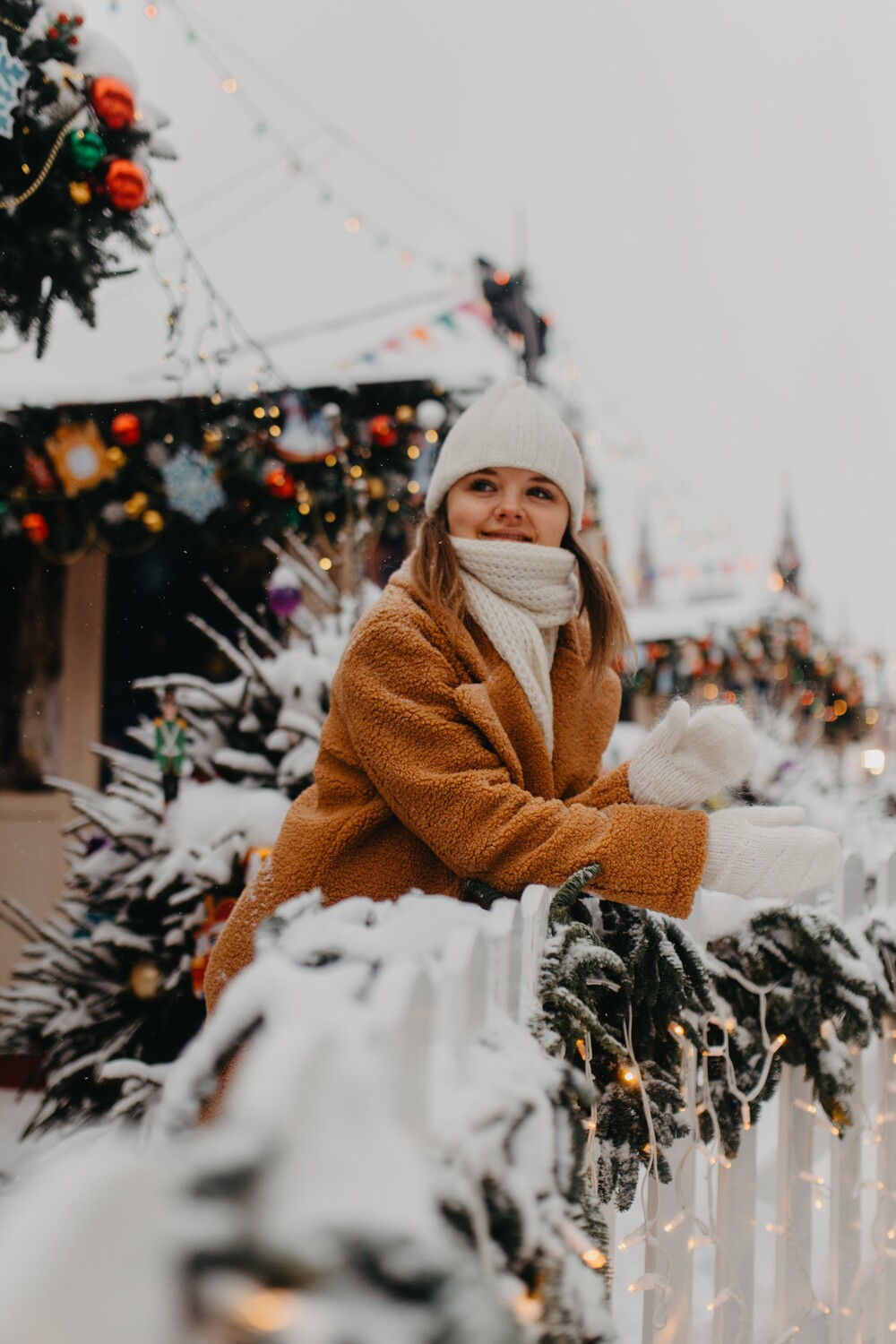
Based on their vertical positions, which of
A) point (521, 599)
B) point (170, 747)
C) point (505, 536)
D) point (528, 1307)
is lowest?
point (170, 747)

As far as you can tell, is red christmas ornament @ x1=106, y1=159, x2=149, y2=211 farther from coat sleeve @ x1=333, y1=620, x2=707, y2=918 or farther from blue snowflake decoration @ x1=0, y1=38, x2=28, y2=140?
coat sleeve @ x1=333, y1=620, x2=707, y2=918

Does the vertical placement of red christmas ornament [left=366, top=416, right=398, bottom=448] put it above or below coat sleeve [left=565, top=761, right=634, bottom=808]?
above

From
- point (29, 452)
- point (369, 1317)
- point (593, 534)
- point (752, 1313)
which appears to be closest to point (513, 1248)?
point (369, 1317)

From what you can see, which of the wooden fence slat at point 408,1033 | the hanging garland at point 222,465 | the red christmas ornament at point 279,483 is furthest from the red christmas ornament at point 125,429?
the wooden fence slat at point 408,1033

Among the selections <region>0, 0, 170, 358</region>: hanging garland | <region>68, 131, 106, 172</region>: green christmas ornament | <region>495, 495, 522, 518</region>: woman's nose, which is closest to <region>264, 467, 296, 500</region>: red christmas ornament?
<region>0, 0, 170, 358</region>: hanging garland

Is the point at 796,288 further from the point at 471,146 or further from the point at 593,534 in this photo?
the point at 593,534

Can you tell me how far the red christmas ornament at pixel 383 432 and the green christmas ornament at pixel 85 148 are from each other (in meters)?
2.23

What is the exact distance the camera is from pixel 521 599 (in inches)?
67.0

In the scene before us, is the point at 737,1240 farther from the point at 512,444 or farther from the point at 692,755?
the point at 512,444

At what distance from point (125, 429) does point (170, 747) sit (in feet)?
6.71

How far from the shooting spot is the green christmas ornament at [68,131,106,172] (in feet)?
8.06

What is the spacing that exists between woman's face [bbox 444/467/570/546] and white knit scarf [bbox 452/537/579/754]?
109 mm

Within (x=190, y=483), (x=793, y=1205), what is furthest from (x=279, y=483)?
(x=793, y=1205)

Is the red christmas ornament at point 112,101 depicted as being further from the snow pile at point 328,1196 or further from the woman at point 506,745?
the snow pile at point 328,1196
